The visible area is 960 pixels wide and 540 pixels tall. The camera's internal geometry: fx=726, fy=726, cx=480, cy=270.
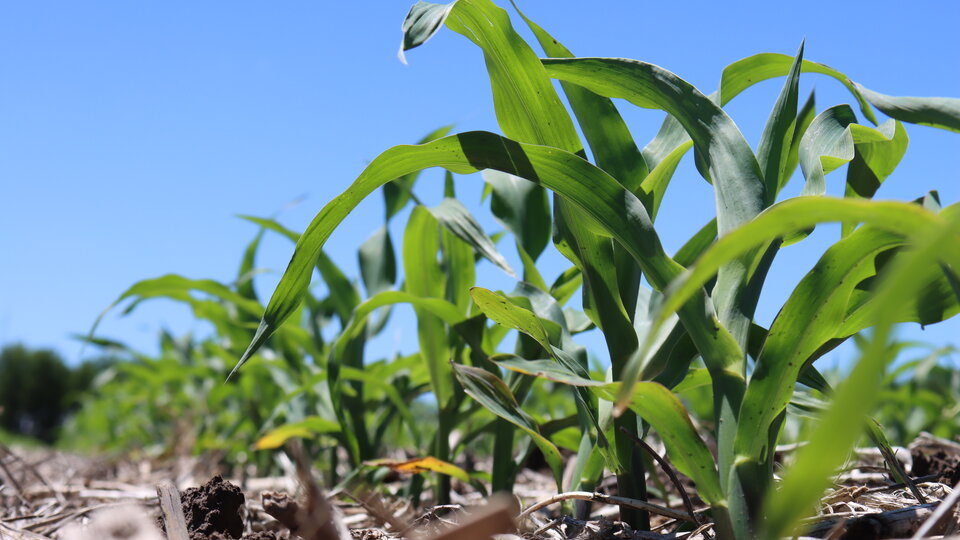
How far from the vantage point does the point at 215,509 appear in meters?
0.74

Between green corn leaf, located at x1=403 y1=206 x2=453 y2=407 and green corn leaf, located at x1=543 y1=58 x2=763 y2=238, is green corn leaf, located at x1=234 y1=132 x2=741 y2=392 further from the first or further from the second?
green corn leaf, located at x1=403 y1=206 x2=453 y2=407

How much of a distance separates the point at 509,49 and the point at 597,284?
249 millimetres

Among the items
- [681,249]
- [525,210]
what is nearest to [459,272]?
[525,210]

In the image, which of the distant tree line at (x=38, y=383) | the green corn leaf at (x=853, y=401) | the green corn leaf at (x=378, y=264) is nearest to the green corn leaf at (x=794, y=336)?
the green corn leaf at (x=853, y=401)

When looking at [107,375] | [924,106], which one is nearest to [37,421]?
[107,375]

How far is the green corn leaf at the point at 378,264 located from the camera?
1.53 m

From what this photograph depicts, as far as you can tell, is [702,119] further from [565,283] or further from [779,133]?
[565,283]

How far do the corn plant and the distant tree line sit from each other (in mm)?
19500

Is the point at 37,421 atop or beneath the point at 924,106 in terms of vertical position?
beneath

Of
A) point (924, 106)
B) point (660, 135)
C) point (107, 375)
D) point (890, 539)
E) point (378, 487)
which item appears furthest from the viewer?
point (107, 375)

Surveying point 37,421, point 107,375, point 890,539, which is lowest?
point 37,421

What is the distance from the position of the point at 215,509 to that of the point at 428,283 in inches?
23.6

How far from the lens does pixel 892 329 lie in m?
0.31

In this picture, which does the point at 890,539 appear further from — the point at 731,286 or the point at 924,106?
the point at 924,106
